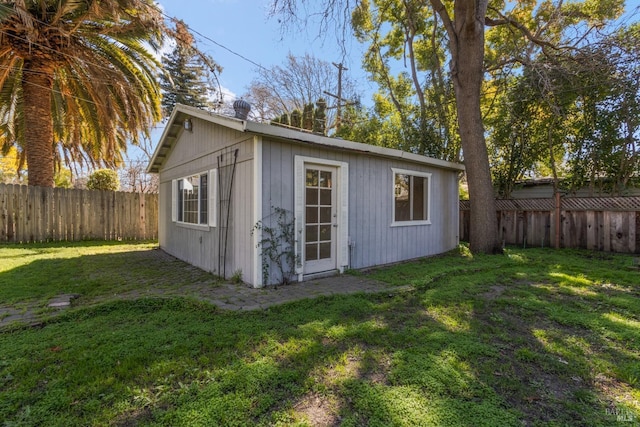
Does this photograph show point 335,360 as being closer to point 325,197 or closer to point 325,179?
point 325,197

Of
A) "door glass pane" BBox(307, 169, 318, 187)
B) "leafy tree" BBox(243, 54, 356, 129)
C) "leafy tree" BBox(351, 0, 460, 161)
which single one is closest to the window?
"door glass pane" BBox(307, 169, 318, 187)

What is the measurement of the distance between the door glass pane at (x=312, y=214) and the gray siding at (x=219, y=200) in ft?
3.25

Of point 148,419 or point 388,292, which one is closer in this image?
point 148,419

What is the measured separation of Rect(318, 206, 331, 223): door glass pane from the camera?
203 inches

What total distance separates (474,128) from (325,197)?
179 inches

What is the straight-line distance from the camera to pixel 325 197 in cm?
520

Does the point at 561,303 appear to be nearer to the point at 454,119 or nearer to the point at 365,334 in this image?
the point at 365,334

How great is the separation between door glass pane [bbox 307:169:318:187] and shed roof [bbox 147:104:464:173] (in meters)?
0.49

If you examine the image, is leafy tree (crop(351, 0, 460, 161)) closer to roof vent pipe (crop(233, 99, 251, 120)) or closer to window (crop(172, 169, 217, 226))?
A: roof vent pipe (crop(233, 99, 251, 120))

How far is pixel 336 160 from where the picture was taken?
17.1 feet

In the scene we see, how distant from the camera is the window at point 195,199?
548 cm


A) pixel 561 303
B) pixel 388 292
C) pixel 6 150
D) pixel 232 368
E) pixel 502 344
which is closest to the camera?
pixel 232 368

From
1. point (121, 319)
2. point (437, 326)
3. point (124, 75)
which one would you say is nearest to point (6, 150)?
point (124, 75)

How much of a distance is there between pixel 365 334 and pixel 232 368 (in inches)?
49.2
